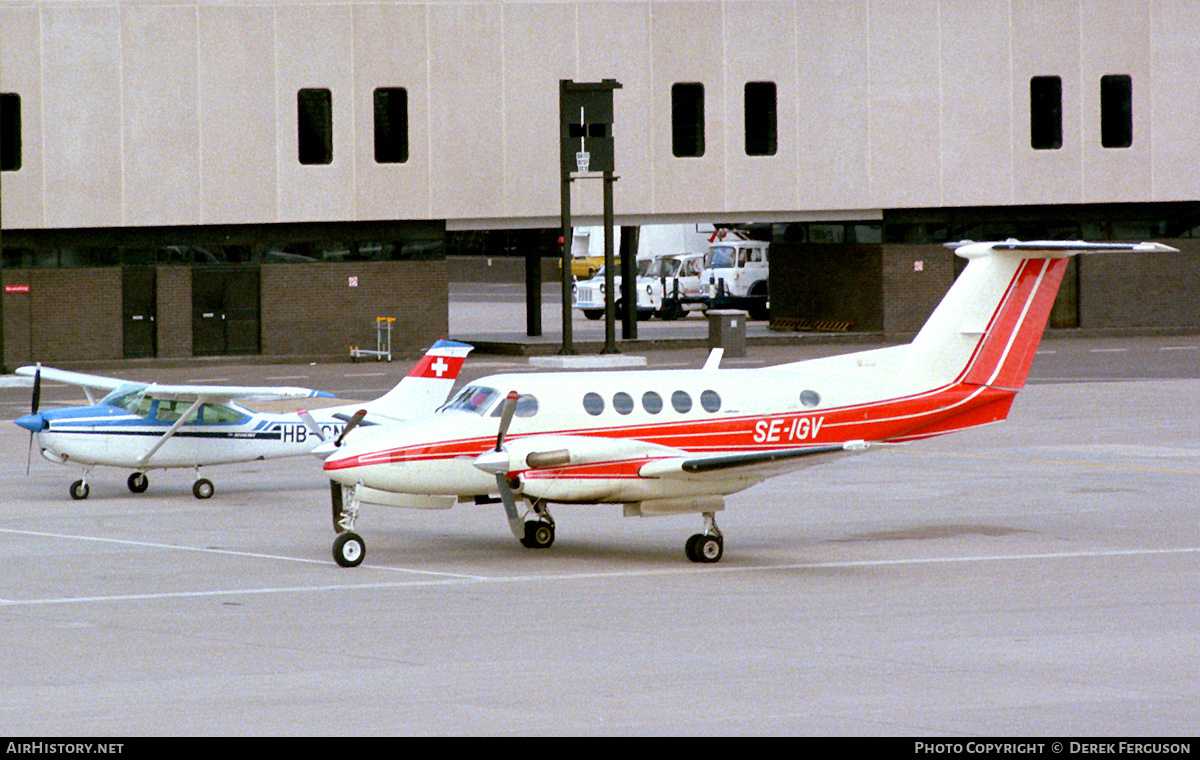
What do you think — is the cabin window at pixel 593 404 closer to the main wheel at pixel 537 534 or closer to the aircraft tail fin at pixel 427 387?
the main wheel at pixel 537 534

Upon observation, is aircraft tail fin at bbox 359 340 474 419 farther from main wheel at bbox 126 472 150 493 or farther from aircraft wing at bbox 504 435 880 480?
aircraft wing at bbox 504 435 880 480

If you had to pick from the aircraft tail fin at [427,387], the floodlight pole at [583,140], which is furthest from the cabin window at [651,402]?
the floodlight pole at [583,140]

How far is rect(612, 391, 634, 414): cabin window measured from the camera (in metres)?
19.0

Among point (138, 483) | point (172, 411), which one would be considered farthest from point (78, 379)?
point (172, 411)

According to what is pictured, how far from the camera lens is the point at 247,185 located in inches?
1854

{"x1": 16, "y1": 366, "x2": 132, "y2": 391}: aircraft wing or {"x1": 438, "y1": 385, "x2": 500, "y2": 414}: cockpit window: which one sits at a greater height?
{"x1": 16, "y1": 366, "x2": 132, "y2": 391}: aircraft wing

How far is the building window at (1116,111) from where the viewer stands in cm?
5194

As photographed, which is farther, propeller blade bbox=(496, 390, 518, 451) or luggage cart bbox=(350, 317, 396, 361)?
luggage cart bbox=(350, 317, 396, 361)

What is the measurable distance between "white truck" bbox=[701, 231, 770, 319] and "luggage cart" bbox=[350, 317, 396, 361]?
18746 mm

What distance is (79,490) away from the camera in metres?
24.8

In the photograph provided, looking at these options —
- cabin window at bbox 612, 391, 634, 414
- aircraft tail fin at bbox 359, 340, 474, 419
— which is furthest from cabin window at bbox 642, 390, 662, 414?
aircraft tail fin at bbox 359, 340, 474, 419

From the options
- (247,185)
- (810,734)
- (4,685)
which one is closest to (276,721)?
(4,685)

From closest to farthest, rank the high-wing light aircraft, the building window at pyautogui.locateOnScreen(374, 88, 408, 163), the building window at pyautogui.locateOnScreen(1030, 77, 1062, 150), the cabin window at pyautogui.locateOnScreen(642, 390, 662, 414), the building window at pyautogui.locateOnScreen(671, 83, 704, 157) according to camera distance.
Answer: the cabin window at pyautogui.locateOnScreen(642, 390, 662, 414), the high-wing light aircraft, the building window at pyautogui.locateOnScreen(374, 88, 408, 163), the building window at pyautogui.locateOnScreen(671, 83, 704, 157), the building window at pyautogui.locateOnScreen(1030, 77, 1062, 150)

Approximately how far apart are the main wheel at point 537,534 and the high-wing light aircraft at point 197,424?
4639mm
